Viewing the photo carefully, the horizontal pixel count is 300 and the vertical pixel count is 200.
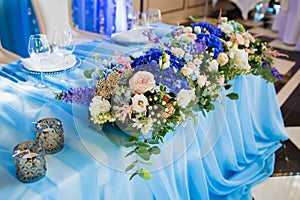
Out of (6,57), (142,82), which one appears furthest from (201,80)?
(6,57)

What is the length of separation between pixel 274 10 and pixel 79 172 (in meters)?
6.12

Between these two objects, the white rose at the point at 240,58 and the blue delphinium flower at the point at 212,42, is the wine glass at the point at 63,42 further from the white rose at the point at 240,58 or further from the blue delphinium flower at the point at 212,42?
the white rose at the point at 240,58

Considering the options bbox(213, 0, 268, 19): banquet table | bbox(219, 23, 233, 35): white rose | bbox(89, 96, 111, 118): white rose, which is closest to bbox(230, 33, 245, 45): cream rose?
bbox(219, 23, 233, 35): white rose

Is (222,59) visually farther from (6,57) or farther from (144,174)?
(6,57)

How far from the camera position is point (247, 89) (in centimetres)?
188

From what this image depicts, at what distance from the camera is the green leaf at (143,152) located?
0.97 metres

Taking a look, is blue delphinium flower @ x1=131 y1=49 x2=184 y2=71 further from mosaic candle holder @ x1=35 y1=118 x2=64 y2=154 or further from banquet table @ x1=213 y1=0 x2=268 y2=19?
banquet table @ x1=213 y1=0 x2=268 y2=19

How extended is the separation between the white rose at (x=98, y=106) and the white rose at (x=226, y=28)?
0.99 m

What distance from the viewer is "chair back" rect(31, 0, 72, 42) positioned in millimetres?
2457

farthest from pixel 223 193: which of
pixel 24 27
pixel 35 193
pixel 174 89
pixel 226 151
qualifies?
pixel 24 27

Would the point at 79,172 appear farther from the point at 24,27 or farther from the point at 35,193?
the point at 24,27

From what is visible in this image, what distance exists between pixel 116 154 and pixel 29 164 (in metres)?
0.26

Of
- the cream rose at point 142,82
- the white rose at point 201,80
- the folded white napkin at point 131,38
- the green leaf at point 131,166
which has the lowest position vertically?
the green leaf at point 131,166

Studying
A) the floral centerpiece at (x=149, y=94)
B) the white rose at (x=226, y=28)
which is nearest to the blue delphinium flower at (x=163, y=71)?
the floral centerpiece at (x=149, y=94)
